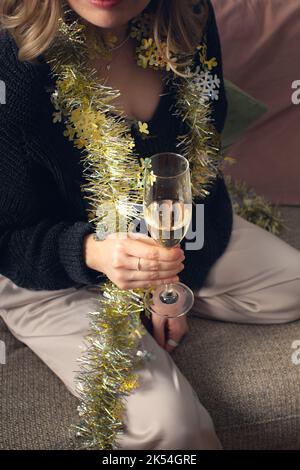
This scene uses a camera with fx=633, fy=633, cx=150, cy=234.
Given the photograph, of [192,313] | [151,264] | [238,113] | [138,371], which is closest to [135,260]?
[151,264]

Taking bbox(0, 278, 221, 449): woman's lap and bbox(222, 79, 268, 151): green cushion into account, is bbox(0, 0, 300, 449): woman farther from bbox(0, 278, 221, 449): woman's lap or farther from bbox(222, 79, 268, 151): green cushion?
bbox(222, 79, 268, 151): green cushion

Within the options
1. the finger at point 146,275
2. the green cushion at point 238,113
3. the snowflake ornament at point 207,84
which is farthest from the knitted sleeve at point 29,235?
the green cushion at point 238,113

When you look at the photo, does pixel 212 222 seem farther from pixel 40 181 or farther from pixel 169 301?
pixel 40 181

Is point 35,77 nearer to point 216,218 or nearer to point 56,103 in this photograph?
point 56,103

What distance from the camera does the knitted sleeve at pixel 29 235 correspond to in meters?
1.19

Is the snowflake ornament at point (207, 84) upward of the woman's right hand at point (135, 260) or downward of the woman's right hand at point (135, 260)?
upward

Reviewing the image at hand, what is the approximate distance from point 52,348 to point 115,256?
11.3 inches

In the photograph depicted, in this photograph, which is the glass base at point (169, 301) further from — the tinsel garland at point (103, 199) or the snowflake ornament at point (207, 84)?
the snowflake ornament at point (207, 84)

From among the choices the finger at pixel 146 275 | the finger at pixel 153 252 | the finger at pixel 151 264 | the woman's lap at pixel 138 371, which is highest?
the finger at pixel 153 252

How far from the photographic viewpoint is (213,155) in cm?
137

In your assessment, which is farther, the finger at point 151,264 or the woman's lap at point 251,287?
the woman's lap at point 251,287

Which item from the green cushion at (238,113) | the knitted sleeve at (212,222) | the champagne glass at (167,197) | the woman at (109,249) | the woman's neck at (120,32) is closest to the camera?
the champagne glass at (167,197)

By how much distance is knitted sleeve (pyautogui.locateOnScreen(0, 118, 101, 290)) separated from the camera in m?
1.19

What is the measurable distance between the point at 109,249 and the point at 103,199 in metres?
0.13
